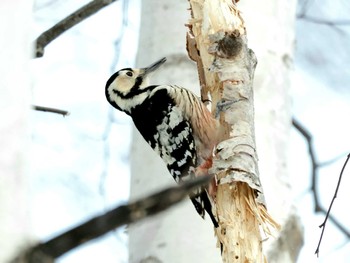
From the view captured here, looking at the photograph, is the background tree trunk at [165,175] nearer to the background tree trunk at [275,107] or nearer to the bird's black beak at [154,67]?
the bird's black beak at [154,67]

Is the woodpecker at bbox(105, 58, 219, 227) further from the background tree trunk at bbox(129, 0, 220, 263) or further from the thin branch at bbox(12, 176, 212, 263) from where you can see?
the thin branch at bbox(12, 176, 212, 263)

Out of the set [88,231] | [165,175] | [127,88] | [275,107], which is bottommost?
[165,175]

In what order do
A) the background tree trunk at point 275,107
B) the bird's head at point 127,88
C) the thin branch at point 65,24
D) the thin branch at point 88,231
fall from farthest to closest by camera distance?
the bird's head at point 127,88 < the background tree trunk at point 275,107 < the thin branch at point 65,24 < the thin branch at point 88,231

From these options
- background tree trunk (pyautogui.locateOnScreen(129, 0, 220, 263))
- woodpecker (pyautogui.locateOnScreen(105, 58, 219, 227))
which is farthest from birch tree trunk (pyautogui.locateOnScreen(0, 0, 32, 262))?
woodpecker (pyautogui.locateOnScreen(105, 58, 219, 227))

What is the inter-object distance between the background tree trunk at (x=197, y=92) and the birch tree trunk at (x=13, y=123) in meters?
1.61

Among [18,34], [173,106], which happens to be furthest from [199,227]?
[18,34]

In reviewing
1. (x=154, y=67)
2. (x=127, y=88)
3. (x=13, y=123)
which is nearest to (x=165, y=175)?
(x=154, y=67)

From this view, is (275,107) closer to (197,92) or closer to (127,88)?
(197,92)

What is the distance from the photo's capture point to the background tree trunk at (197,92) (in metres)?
2.47

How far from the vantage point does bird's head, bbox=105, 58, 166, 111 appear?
2.96 metres

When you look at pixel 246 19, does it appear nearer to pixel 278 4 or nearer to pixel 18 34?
pixel 278 4

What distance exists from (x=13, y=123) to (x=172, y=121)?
82.0 inches

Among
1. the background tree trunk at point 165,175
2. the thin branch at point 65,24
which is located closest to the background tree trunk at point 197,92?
the background tree trunk at point 165,175

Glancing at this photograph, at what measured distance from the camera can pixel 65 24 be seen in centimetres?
234
